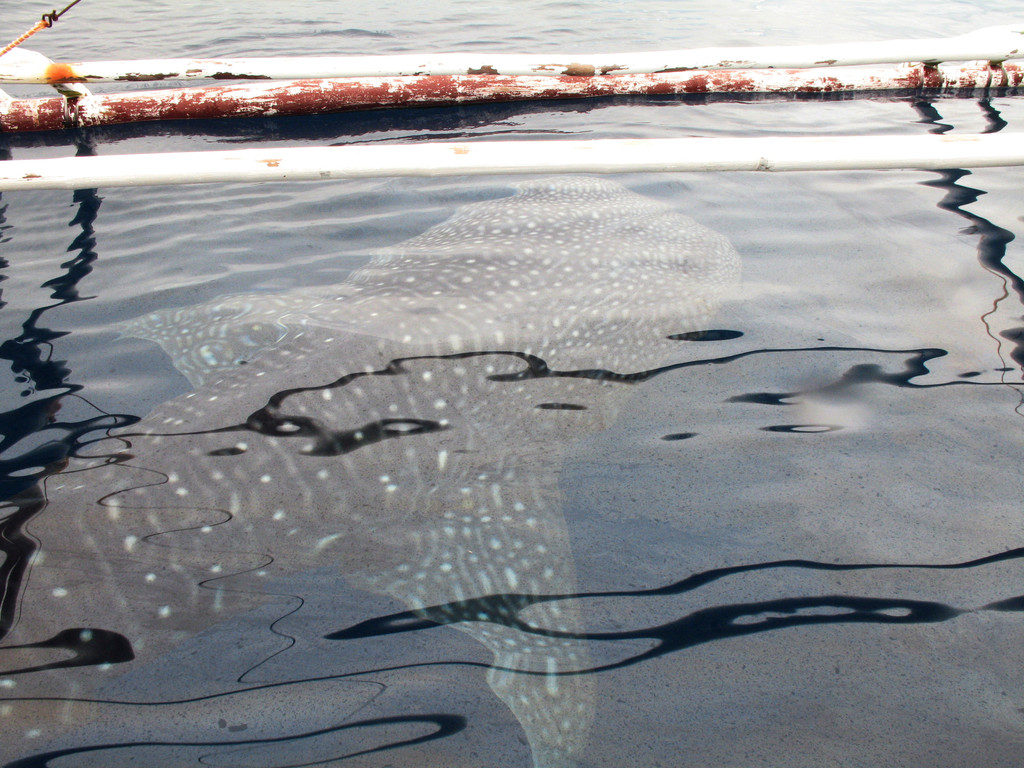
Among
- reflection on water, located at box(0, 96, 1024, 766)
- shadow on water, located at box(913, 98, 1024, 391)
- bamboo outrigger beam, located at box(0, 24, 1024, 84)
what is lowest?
reflection on water, located at box(0, 96, 1024, 766)

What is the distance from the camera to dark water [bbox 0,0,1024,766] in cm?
143

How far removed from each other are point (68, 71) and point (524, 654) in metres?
5.63

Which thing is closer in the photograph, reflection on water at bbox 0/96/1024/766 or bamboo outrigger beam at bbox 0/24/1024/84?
reflection on water at bbox 0/96/1024/766

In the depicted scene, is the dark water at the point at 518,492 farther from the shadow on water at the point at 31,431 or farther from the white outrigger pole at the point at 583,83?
the white outrigger pole at the point at 583,83

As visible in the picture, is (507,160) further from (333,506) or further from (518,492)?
(333,506)

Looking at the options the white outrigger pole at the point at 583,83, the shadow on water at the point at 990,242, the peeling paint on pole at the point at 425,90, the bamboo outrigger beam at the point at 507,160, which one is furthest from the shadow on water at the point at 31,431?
the shadow on water at the point at 990,242

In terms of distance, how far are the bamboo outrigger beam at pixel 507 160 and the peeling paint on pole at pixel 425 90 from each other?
3374 millimetres

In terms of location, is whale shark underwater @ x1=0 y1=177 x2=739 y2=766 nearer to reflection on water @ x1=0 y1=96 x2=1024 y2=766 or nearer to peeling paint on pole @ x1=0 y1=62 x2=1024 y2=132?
reflection on water @ x1=0 y1=96 x2=1024 y2=766

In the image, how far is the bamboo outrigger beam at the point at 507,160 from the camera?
2.45 m

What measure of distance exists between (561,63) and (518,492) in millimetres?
5036

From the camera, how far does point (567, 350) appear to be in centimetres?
256

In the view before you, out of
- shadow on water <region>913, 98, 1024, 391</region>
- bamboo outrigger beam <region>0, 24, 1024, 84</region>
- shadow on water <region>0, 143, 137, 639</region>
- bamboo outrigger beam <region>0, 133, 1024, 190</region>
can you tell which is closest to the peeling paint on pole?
bamboo outrigger beam <region>0, 24, 1024, 84</region>

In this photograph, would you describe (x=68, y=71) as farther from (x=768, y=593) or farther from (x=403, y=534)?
(x=768, y=593)

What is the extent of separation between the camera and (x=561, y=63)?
5.84m
